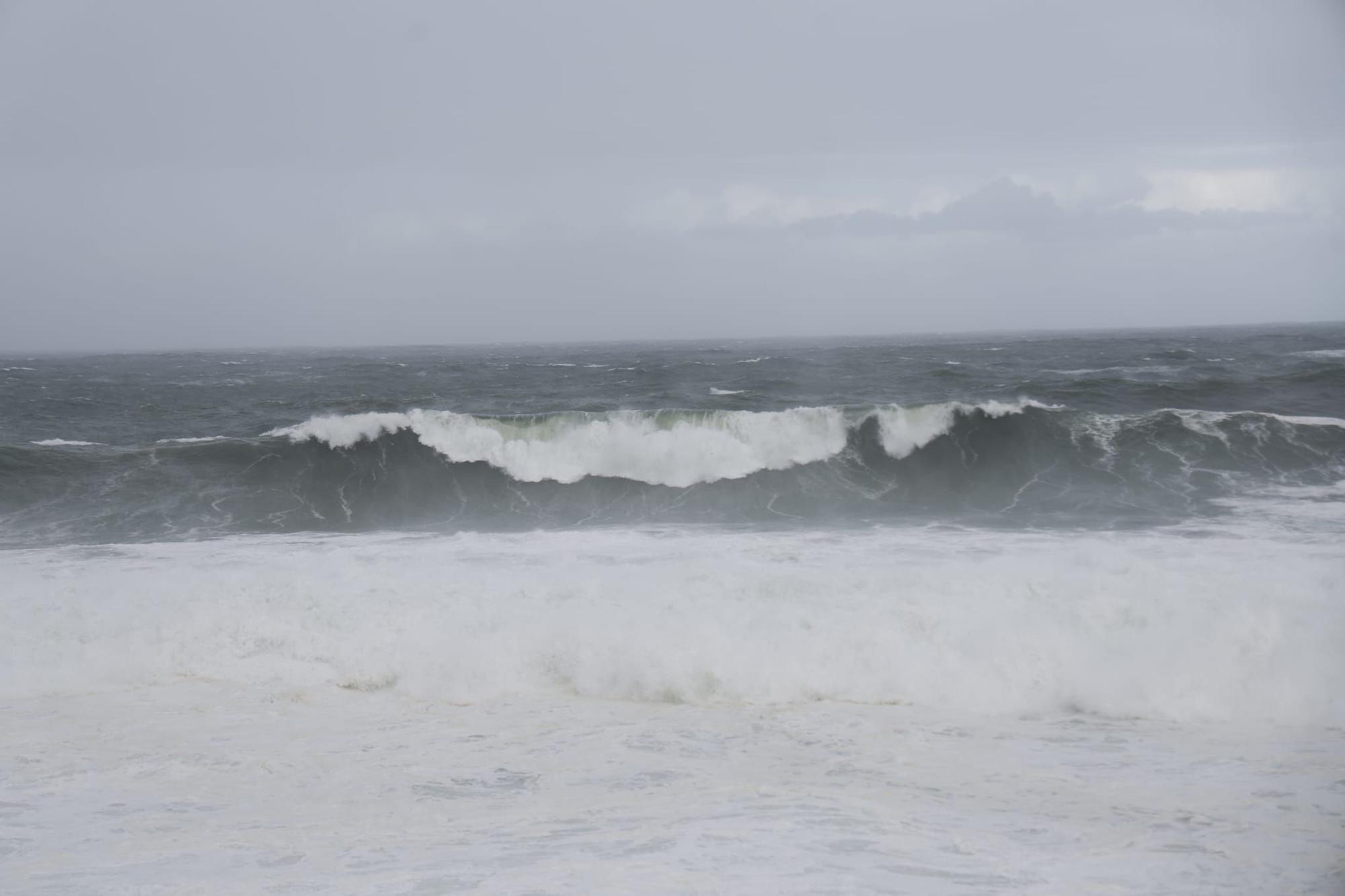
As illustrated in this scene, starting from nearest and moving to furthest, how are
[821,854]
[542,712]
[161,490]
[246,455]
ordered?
[821,854] → [542,712] → [161,490] → [246,455]

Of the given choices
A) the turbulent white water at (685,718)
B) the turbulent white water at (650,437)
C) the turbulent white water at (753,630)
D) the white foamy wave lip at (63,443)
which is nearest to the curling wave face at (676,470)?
the turbulent white water at (650,437)

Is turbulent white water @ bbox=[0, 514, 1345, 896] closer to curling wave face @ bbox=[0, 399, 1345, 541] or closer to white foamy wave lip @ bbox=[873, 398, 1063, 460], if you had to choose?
curling wave face @ bbox=[0, 399, 1345, 541]

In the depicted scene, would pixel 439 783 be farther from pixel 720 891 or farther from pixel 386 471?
pixel 386 471

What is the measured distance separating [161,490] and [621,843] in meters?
13.3

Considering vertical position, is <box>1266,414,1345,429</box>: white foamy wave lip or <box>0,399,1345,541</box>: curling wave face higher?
<box>1266,414,1345,429</box>: white foamy wave lip

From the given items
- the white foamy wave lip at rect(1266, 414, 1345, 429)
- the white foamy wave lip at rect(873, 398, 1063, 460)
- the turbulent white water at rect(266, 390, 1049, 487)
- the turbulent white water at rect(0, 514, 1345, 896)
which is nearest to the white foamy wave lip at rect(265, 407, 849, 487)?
the turbulent white water at rect(266, 390, 1049, 487)

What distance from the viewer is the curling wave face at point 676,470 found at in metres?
13.3

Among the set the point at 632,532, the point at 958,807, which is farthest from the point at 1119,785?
the point at 632,532

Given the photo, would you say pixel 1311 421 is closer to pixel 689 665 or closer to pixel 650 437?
pixel 650 437

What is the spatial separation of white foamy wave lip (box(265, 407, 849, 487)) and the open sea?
119 mm

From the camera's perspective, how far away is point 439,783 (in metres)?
5.46

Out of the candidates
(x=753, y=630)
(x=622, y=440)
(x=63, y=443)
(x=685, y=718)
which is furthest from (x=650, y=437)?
(x=63, y=443)

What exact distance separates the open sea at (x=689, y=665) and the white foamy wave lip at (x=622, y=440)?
0.39 feet

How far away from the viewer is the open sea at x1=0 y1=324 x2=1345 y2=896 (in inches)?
182
